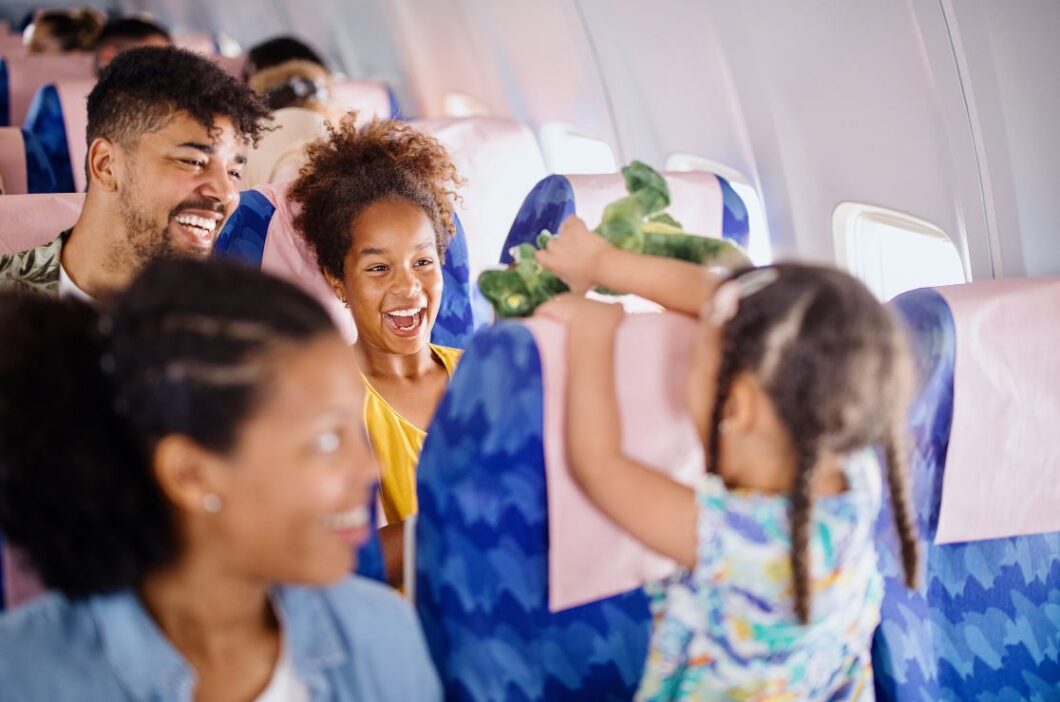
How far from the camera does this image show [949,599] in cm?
174

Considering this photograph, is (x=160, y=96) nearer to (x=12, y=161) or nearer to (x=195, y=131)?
(x=195, y=131)

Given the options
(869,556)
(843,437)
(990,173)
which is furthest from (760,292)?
(990,173)

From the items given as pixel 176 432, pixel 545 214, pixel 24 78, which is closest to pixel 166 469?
pixel 176 432

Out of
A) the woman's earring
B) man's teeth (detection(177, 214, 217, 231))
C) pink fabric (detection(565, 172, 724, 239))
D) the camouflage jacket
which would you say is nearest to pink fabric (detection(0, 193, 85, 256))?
the camouflage jacket

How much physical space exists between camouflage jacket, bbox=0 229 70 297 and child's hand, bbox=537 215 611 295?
1176 mm

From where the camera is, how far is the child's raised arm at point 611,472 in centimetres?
131

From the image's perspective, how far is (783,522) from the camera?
4.25ft

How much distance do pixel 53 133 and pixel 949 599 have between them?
3022 mm

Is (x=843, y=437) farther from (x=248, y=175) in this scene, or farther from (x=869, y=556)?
(x=248, y=175)

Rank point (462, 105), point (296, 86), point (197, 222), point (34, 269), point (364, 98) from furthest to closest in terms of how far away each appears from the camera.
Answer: point (462, 105), point (364, 98), point (296, 86), point (197, 222), point (34, 269)

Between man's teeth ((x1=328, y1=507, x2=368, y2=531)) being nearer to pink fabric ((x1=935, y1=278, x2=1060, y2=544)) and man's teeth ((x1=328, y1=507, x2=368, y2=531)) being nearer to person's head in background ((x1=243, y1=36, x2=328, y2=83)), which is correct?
pink fabric ((x1=935, y1=278, x2=1060, y2=544))

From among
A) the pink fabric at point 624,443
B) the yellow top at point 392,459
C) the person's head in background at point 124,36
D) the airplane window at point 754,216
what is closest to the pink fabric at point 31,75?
the person's head in background at point 124,36

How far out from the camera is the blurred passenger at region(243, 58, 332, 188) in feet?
11.2

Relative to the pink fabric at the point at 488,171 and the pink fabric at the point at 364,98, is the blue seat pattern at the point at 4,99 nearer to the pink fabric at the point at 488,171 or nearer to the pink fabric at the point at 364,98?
the pink fabric at the point at 364,98
